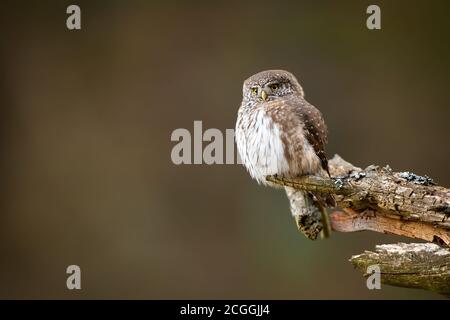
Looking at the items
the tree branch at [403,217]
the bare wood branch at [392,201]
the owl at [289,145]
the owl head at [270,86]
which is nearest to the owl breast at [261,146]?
the owl at [289,145]

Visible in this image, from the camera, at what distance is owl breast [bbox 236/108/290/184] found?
3.53 metres

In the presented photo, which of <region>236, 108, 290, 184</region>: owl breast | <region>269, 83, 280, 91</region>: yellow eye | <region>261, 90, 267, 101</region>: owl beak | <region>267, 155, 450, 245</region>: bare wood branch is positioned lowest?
<region>267, 155, 450, 245</region>: bare wood branch

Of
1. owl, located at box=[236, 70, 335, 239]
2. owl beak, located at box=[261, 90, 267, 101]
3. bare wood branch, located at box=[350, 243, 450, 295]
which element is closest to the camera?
bare wood branch, located at box=[350, 243, 450, 295]

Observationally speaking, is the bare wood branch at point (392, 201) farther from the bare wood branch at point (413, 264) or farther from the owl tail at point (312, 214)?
the owl tail at point (312, 214)

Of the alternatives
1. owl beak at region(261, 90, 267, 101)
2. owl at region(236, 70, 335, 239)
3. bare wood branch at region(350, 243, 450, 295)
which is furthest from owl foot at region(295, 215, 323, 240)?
owl beak at region(261, 90, 267, 101)

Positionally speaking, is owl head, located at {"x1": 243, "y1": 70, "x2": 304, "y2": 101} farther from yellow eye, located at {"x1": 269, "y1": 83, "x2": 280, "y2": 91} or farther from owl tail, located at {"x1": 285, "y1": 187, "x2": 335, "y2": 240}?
owl tail, located at {"x1": 285, "y1": 187, "x2": 335, "y2": 240}

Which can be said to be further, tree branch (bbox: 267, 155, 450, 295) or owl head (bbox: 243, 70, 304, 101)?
Result: owl head (bbox: 243, 70, 304, 101)

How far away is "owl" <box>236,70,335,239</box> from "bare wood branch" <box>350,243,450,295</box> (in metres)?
0.67

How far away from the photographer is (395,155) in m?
6.68

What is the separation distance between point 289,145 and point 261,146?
0.16 m

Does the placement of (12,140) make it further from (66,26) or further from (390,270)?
(390,270)

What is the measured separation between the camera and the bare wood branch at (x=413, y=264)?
9.22 ft

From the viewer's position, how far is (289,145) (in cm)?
354

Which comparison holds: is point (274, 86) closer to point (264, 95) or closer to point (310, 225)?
point (264, 95)
